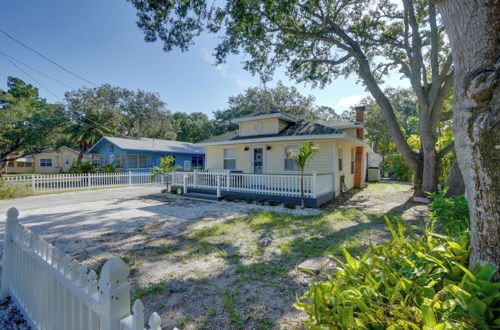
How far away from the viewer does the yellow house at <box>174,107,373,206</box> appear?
9.42 meters

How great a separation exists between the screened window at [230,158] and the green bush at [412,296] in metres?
11.7

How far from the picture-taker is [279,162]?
1164 cm

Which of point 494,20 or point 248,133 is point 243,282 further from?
point 248,133

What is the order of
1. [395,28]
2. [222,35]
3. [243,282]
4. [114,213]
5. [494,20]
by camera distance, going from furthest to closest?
[395,28] → [222,35] → [114,213] → [243,282] → [494,20]

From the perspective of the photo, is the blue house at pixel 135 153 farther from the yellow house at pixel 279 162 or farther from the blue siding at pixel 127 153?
the yellow house at pixel 279 162

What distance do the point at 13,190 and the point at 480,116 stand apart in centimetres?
1608

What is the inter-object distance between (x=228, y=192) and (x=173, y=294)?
299 inches

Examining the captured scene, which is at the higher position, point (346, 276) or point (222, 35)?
point (222, 35)

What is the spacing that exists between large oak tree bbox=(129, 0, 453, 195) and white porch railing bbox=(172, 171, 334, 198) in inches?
179

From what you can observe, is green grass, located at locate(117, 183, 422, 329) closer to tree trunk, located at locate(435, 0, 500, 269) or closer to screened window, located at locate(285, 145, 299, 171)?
tree trunk, located at locate(435, 0, 500, 269)

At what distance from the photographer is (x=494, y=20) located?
145 centimetres

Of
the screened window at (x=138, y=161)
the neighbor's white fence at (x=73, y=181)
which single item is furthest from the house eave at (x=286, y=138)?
the screened window at (x=138, y=161)

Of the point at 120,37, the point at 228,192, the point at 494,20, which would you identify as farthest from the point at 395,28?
the point at 120,37

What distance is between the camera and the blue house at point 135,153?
2056cm
